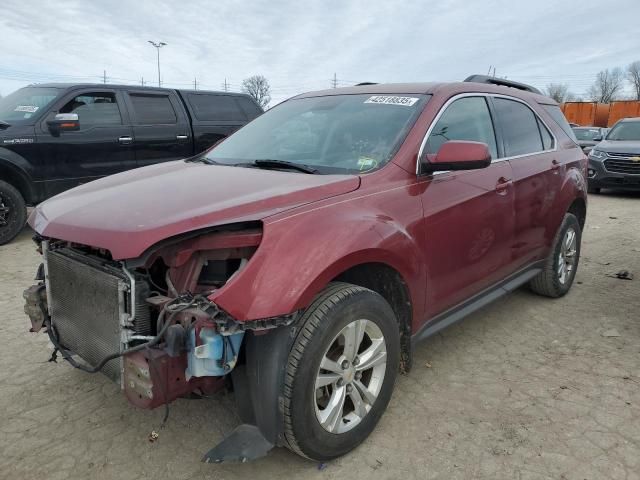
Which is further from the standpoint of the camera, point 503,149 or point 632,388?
point 503,149

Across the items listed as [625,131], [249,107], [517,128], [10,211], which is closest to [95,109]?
[10,211]

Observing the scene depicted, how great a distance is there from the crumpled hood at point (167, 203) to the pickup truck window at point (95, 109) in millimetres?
4608

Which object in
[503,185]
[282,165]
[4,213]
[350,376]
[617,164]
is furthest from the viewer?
[617,164]

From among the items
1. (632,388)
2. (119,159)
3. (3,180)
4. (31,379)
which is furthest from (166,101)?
(632,388)

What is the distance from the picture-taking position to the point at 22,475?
2367 mm

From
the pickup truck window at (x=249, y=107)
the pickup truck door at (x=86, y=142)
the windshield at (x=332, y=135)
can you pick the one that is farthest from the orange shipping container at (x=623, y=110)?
the windshield at (x=332, y=135)

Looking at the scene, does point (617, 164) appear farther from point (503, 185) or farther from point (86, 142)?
point (86, 142)

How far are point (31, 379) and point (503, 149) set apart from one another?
3593 mm

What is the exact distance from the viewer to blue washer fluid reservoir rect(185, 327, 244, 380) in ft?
6.56

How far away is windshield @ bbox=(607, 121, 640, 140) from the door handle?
33.9ft

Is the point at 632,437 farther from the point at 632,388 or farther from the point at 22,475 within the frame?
the point at 22,475

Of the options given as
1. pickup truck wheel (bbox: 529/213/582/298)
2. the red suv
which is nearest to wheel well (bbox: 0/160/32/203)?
the red suv

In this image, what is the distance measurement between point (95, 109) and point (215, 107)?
79.0 inches

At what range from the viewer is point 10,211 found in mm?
6344
